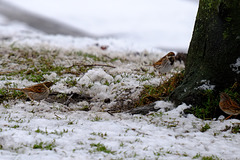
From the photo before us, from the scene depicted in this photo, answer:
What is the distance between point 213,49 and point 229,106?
0.78 meters

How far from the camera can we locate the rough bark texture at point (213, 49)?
151 inches

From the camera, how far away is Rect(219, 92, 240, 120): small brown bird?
145 inches

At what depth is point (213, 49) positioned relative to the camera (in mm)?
3986

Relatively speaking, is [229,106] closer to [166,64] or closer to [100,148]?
[100,148]

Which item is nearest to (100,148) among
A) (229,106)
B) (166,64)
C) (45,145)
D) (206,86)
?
(45,145)

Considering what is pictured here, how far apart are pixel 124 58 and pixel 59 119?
4.81 metres

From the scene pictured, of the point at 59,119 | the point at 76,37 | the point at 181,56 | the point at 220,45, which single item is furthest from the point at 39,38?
the point at 220,45

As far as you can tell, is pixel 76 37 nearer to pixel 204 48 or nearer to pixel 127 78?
pixel 127 78

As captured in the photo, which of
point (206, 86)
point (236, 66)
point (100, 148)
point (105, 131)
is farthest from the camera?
point (206, 86)

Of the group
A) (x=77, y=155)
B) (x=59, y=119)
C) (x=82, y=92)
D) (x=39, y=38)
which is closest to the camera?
(x=77, y=155)

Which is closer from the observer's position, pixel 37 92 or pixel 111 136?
pixel 111 136

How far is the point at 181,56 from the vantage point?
855 cm

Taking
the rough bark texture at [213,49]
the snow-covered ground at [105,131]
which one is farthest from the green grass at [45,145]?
the rough bark texture at [213,49]

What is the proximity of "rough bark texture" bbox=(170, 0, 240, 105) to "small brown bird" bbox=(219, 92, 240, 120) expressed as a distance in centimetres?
33
